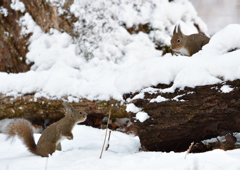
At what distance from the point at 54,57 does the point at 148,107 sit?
8.07ft

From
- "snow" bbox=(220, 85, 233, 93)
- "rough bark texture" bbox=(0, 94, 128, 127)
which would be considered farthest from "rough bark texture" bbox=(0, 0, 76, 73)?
"snow" bbox=(220, 85, 233, 93)

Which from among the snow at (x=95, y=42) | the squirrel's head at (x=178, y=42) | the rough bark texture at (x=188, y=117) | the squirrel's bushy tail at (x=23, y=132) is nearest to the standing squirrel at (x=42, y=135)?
the squirrel's bushy tail at (x=23, y=132)

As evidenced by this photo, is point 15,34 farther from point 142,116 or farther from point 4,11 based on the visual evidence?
point 142,116

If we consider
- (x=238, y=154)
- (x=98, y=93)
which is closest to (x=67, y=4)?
(x=98, y=93)

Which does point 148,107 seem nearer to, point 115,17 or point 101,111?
point 101,111

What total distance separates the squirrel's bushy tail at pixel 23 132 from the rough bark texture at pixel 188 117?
1.18 meters

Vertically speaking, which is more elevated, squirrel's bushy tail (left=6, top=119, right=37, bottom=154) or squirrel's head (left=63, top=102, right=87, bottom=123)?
squirrel's head (left=63, top=102, right=87, bottom=123)

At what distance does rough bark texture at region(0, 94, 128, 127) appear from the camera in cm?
347

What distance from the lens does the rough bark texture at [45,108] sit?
3.47m

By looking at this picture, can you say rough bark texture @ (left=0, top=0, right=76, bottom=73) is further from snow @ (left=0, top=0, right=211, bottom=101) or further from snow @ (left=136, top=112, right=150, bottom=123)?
snow @ (left=136, top=112, right=150, bottom=123)

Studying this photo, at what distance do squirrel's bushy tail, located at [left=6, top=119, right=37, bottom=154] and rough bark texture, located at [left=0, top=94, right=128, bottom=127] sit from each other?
990mm

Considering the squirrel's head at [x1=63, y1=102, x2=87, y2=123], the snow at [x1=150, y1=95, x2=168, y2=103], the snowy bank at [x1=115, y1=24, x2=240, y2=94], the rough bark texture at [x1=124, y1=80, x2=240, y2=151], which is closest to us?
the snowy bank at [x1=115, y1=24, x2=240, y2=94]

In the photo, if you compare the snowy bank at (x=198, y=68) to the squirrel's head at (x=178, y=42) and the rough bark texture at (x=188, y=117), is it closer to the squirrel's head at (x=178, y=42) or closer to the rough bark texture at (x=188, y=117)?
the rough bark texture at (x=188, y=117)

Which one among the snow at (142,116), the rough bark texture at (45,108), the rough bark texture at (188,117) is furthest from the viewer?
the rough bark texture at (45,108)
